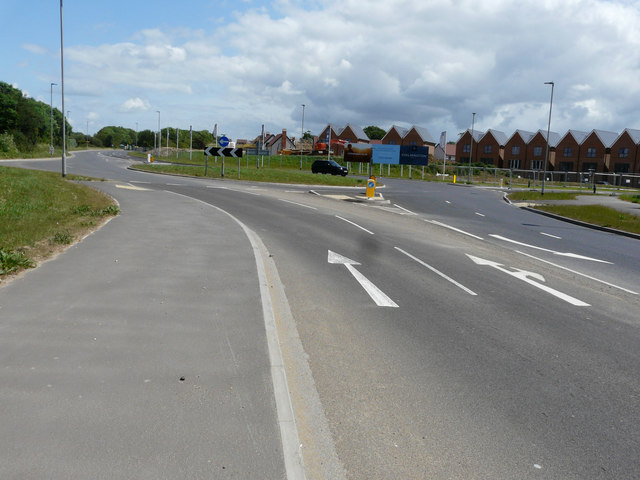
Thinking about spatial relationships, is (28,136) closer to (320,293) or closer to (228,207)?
(228,207)

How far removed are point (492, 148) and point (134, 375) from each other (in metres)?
98.3

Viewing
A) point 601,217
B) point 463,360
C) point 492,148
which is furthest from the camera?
point 492,148

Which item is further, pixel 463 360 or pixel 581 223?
pixel 581 223

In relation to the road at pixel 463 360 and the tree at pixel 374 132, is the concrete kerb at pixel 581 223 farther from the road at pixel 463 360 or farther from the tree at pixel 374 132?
the tree at pixel 374 132

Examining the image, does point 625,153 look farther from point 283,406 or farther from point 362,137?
point 283,406

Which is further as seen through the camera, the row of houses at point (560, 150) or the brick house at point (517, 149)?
the brick house at point (517, 149)

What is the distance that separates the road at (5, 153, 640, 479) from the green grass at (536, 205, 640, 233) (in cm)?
966

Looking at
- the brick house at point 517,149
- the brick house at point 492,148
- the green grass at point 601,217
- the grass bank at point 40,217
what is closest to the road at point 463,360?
the grass bank at point 40,217

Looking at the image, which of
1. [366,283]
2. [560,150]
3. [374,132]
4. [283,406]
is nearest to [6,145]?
[366,283]

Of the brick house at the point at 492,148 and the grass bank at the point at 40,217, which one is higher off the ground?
the brick house at the point at 492,148

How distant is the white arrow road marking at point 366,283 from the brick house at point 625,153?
8094 centimetres

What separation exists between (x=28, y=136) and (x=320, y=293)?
9885 centimetres

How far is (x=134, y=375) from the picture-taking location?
4.78m

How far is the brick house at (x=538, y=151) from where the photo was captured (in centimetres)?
8856
